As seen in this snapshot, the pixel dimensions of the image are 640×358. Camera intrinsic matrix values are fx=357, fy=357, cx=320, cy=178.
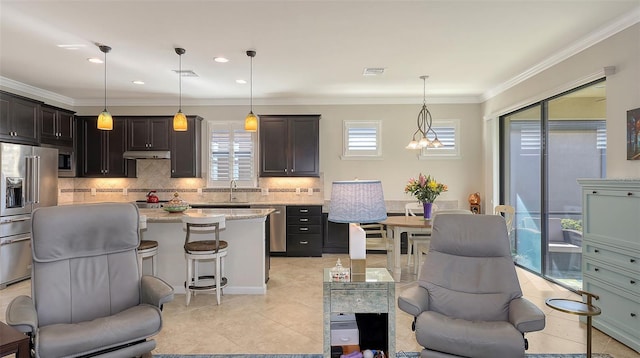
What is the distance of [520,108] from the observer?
5.17 m

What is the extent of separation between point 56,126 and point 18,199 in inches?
59.1

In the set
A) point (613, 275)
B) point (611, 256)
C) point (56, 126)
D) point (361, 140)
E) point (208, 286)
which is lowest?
point (208, 286)

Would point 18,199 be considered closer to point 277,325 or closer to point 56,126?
point 56,126

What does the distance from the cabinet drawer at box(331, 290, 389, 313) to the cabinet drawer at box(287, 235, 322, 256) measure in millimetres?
3769

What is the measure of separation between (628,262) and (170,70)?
5.39 metres

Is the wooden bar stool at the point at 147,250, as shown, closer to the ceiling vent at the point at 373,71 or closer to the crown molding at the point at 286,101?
the ceiling vent at the point at 373,71

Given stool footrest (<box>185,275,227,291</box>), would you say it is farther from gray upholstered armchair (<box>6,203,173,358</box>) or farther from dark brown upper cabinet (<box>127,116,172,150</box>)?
dark brown upper cabinet (<box>127,116,172,150</box>)

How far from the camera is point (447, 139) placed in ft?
21.5

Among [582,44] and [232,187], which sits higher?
[582,44]

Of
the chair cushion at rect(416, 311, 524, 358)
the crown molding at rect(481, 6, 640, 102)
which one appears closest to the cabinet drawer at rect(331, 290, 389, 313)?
the chair cushion at rect(416, 311, 524, 358)

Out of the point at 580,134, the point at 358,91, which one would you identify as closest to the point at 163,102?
the point at 358,91

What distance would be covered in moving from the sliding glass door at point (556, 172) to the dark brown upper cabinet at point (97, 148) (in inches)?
258

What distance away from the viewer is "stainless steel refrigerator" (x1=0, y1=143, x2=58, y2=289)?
449 cm

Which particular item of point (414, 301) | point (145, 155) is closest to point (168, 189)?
point (145, 155)
